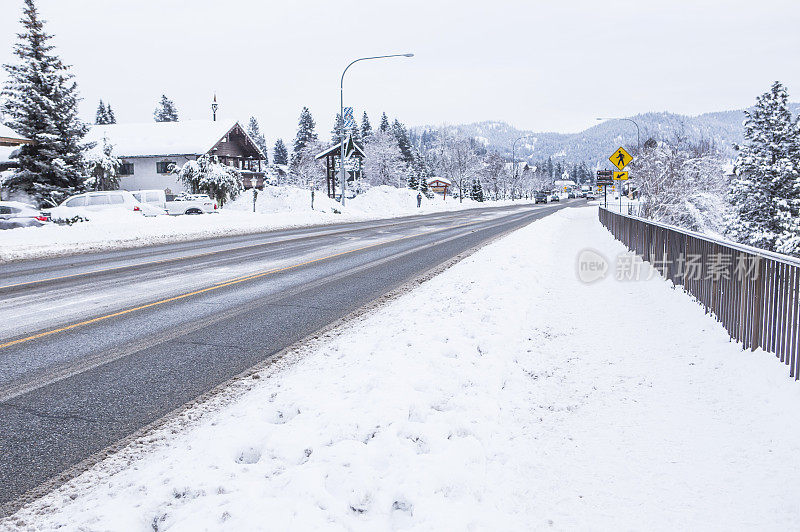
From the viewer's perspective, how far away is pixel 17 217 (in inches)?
774

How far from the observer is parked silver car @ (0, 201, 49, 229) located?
19.4 meters

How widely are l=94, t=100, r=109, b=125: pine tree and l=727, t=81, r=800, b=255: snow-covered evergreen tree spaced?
102327 mm

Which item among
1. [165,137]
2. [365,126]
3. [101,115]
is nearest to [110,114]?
[101,115]

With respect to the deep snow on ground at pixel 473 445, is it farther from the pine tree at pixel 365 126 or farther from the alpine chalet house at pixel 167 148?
the pine tree at pixel 365 126

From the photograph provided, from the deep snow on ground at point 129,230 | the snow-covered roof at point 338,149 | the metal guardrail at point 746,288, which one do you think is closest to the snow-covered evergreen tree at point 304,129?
the snow-covered roof at point 338,149

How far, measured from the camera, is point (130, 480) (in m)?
3.29

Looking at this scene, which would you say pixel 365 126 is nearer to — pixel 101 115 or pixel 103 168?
pixel 101 115

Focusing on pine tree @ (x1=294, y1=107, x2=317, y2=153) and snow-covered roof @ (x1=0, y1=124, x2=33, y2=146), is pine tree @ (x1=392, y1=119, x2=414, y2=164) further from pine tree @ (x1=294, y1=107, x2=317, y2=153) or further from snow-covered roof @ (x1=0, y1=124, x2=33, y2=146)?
snow-covered roof @ (x1=0, y1=124, x2=33, y2=146)

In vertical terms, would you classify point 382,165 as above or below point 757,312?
above

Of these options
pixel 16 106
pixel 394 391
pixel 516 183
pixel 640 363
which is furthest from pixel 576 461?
pixel 516 183

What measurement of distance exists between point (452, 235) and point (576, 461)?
57.0 ft

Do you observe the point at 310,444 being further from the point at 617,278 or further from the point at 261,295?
the point at 617,278

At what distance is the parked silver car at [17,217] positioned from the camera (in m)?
19.4

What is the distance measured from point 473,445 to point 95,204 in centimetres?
2436
